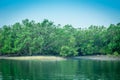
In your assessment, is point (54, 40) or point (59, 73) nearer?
point (59, 73)

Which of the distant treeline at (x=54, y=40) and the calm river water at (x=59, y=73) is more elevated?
the distant treeline at (x=54, y=40)

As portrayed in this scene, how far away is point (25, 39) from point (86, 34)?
18.9 meters

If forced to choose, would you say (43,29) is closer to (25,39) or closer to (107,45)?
(25,39)

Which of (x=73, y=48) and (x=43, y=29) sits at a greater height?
(x=43, y=29)

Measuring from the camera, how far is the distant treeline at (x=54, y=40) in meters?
84.9

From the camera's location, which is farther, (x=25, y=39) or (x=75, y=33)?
(x=75, y=33)

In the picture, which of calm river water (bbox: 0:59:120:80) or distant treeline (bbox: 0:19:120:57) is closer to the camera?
calm river water (bbox: 0:59:120:80)

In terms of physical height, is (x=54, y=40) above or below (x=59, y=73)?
above

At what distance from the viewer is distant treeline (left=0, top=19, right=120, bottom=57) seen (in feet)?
278

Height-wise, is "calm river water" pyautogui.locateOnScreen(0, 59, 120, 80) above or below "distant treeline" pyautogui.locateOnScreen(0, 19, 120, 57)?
below

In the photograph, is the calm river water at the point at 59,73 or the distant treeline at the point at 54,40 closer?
the calm river water at the point at 59,73

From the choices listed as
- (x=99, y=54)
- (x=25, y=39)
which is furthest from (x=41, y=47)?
(x=99, y=54)

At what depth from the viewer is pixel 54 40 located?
8856 cm

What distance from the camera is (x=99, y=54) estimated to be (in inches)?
3531
